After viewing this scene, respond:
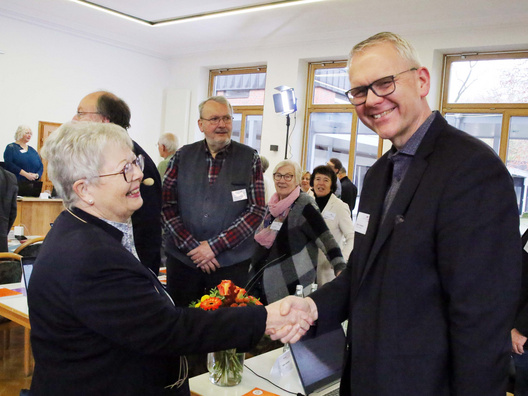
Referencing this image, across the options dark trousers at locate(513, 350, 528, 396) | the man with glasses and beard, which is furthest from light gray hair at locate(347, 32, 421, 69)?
dark trousers at locate(513, 350, 528, 396)

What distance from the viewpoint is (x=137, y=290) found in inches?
55.0

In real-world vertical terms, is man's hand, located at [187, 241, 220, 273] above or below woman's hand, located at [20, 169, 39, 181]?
below

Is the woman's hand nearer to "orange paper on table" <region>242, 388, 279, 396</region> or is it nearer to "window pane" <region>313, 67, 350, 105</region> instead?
"window pane" <region>313, 67, 350, 105</region>

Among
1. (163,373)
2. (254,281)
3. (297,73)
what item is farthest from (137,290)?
(297,73)

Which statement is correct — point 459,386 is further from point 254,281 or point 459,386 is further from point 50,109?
point 50,109

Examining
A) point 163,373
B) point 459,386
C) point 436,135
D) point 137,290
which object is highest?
point 436,135

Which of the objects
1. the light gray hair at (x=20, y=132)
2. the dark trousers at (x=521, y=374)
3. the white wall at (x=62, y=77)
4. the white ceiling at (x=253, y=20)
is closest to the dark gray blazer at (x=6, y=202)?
the dark trousers at (x=521, y=374)

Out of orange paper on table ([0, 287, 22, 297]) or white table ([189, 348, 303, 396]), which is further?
orange paper on table ([0, 287, 22, 297])

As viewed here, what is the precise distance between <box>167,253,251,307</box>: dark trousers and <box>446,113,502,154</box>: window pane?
610 cm

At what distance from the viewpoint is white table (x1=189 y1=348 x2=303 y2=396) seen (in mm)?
1957

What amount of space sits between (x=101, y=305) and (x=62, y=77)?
9453mm

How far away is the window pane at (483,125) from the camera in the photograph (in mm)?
7827

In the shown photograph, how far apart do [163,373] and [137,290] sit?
333mm

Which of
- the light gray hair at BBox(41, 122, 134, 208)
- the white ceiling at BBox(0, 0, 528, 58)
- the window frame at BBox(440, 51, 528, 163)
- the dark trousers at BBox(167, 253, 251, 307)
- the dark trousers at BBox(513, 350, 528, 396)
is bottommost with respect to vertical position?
the dark trousers at BBox(513, 350, 528, 396)
